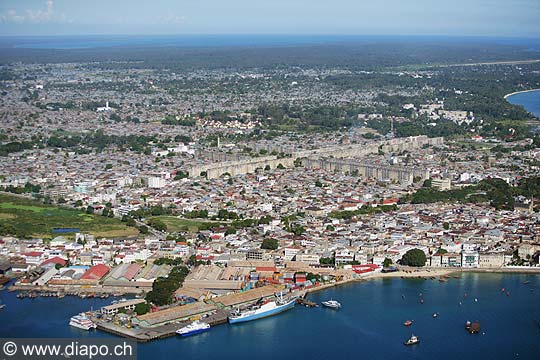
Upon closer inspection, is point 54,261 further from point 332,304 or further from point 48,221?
point 332,304

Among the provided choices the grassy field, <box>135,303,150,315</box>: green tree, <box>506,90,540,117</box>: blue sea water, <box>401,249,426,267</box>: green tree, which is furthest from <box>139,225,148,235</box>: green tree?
<box>506,90,540,117</box>: blue sea water

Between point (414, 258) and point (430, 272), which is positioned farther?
point (414, 258)

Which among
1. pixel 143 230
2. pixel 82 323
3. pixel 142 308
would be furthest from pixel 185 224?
pixel 82 323

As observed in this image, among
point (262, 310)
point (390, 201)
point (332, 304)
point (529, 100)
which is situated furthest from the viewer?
point (529, 100)

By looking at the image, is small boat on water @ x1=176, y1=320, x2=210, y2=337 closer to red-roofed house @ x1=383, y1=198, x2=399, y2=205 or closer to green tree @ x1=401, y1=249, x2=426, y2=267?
green tree @ x1=401, y1=249, x2=426, y2=267

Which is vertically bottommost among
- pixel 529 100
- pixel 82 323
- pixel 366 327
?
pixel 366 327

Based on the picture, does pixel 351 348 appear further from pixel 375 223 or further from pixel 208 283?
pixel 375 223

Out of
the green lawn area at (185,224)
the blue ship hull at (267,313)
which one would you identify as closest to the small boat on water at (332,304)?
the blue ship hull at (267,313)
